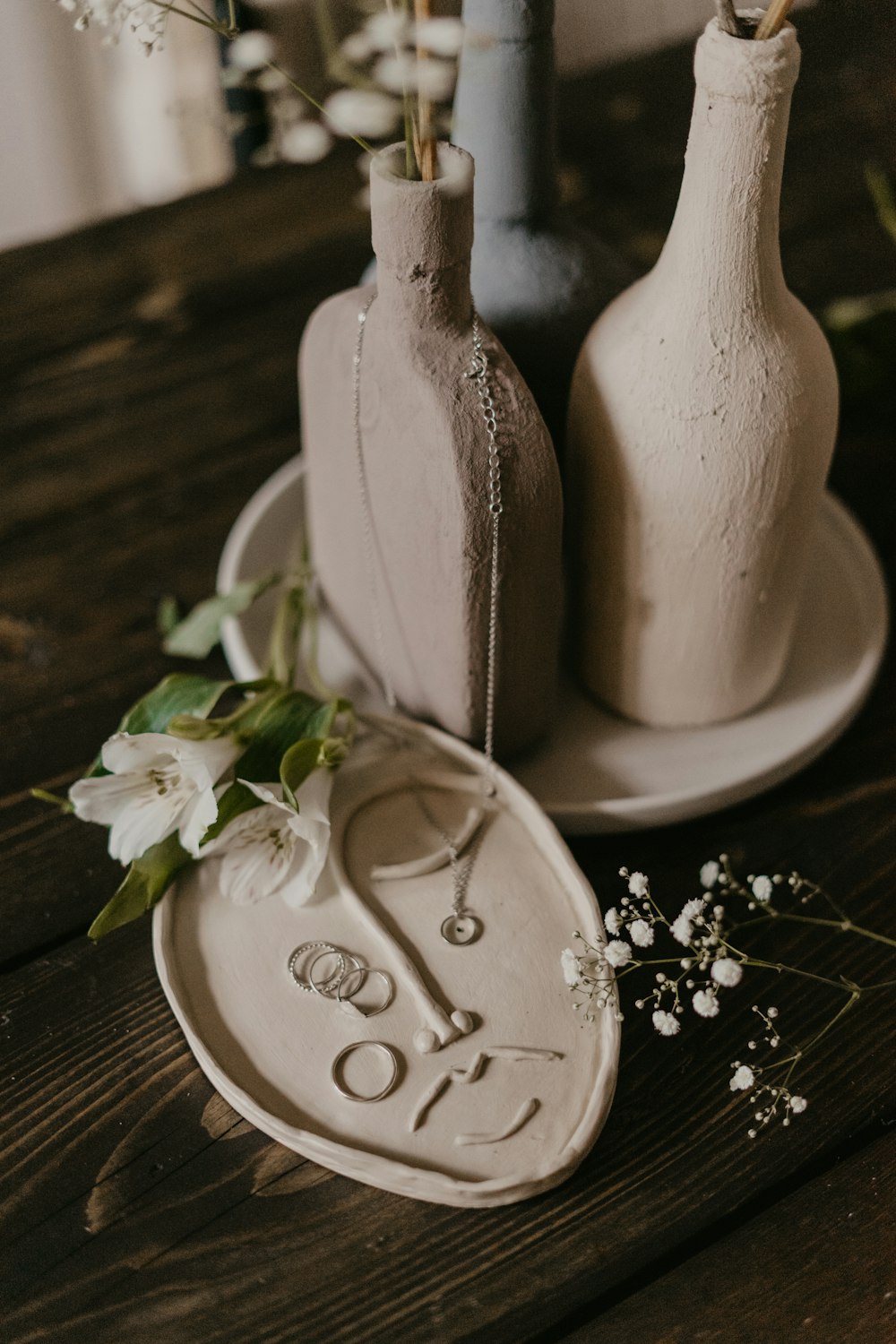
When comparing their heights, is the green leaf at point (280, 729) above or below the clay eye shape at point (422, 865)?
above

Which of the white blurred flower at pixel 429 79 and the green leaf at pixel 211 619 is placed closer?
the white blurred flower at pixel 429 79

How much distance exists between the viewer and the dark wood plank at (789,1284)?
364 millimetres

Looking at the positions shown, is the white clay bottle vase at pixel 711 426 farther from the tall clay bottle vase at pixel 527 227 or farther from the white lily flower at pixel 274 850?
the white lily flower at pixel 274 850

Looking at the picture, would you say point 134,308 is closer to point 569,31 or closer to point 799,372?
point 569,31

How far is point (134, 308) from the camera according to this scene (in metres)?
0.75

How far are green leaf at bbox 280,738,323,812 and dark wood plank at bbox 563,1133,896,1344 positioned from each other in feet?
0.64

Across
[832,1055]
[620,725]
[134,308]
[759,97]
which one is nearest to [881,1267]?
[832,1055]

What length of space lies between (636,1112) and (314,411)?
0.96 ft

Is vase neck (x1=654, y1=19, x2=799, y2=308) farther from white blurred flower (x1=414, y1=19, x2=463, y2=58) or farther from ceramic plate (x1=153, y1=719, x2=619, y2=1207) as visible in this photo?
ceramic plate (x1=153, y1=719, x2=619, y2=1207)

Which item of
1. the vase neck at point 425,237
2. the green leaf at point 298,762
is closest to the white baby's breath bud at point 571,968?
the green leaf at point 298,762

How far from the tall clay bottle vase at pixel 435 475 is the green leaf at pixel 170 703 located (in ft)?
0.26

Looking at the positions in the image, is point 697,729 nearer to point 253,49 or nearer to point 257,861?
point 257,861

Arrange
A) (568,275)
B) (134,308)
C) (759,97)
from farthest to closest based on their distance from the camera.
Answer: (134,308)
(568,275)
(759,97)

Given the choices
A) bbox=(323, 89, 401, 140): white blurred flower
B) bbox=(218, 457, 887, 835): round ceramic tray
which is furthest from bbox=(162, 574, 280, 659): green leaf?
bbox=(323, 89, 401, 140): white blurred flower
